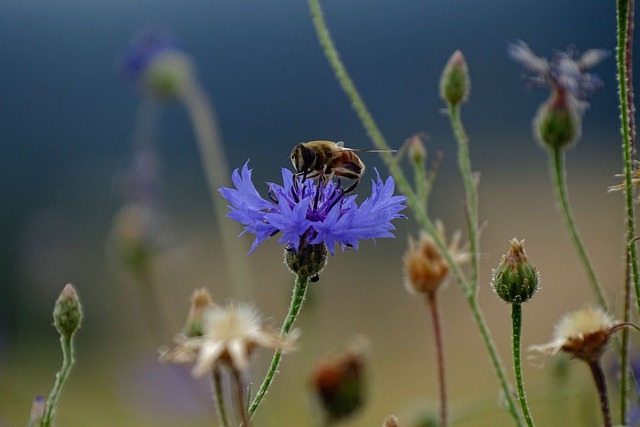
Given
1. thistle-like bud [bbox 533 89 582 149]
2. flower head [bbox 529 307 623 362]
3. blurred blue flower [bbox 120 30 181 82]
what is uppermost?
blurred blue flower [bbox 120 30 181 82]

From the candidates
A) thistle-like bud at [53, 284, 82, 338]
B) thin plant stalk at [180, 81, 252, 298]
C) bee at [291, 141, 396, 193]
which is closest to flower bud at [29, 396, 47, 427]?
thistle-like bud at [53, 284, 82, 338]

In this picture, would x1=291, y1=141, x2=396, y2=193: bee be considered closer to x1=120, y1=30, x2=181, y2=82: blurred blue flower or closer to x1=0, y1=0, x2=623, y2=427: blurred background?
x1=120, y1=30, x2=181, y2=82: blurred blue flower

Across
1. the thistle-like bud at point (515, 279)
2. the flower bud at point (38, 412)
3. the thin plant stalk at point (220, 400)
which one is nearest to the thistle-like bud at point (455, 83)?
the thistle-like bud at point (515, 279)

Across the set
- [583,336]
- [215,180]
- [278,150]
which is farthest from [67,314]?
[278,150]

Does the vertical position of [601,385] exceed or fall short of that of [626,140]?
it falls short

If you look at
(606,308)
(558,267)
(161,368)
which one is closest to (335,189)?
(606,308)

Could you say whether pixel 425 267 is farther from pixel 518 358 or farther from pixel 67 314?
pixel 67 314
